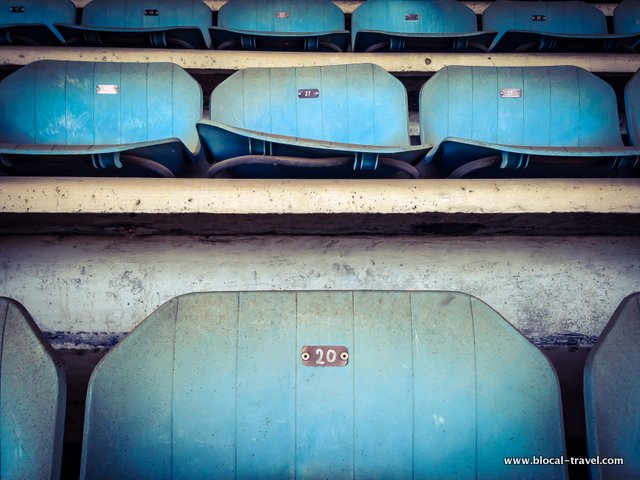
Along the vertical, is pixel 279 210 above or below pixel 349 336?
above

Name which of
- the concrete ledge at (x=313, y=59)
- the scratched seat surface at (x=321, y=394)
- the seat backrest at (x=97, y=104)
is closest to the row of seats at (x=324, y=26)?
the concrete ledge at (x=313, y=59)

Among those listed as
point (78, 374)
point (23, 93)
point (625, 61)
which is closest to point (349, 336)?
point (78, 374)

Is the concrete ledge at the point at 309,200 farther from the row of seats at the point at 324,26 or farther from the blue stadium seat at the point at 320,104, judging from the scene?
the row of seats at the point at 324,26

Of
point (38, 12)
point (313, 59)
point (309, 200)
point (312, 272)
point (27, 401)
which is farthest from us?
point (38, 12)

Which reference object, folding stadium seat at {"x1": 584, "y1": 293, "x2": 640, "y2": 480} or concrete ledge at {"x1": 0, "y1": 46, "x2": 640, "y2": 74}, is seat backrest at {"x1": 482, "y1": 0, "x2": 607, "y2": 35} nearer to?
concrete ledge at {"x1": 0, "y1": 46, "x2": 640, "y2": 74}

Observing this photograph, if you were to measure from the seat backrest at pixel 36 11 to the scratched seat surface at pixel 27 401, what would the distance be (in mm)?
1520

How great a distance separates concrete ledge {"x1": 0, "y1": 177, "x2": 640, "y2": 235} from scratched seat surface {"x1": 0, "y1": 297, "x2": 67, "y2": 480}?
0.27 meters

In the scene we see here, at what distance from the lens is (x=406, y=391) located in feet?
2.19

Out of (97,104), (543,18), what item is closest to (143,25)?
(97,104)

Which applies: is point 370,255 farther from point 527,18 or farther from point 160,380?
point 527,18

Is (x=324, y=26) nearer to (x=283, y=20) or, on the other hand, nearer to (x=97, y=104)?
(x=283, y=20)

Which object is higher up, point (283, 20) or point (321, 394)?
point (283, 20)

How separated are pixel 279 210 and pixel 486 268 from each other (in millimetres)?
482

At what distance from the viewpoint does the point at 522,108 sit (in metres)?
1.14
